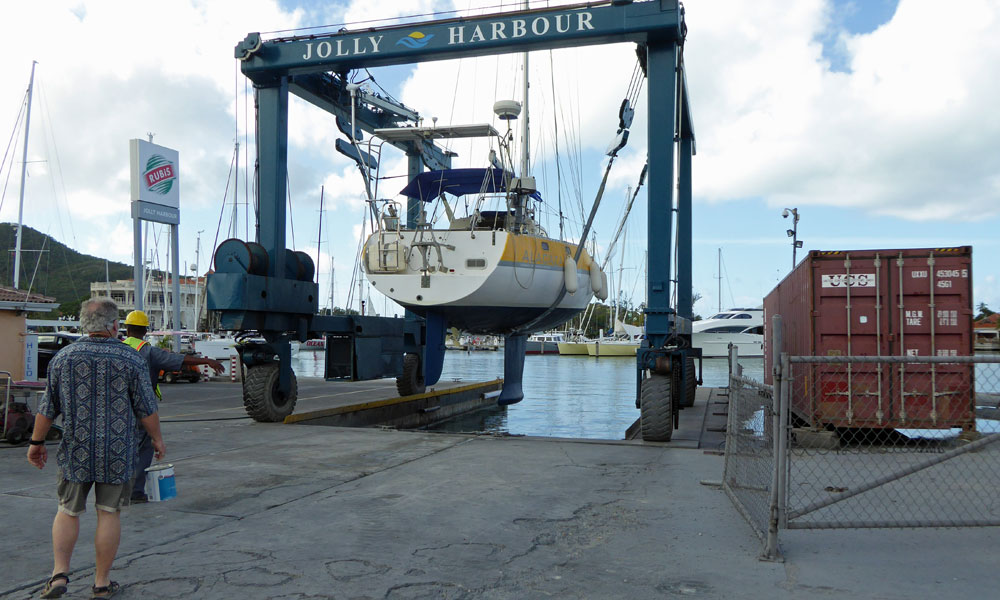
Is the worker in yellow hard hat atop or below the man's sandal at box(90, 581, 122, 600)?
atop

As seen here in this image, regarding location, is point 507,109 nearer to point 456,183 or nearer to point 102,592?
point 456,183

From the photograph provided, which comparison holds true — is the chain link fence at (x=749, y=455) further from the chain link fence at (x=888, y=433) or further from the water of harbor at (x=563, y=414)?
the water of harbor at (x=563, y=414)

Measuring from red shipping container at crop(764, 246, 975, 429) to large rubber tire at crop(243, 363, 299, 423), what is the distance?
322 inches

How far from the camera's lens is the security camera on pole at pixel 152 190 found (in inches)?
875

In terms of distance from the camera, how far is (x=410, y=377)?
697 inches

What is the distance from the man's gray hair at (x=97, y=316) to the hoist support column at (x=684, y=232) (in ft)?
43.0

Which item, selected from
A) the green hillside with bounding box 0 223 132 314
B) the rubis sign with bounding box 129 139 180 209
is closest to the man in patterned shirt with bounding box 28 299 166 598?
the rubis sign with bounding box 129 139 180 209

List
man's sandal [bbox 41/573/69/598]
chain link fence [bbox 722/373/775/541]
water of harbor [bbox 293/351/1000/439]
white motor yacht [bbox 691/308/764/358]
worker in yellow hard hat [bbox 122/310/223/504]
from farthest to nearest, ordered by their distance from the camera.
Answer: white motor yacht [bbox 691/308/764/358] → water of harbor [bbox 293/351/1000/439] → chain link fence [bbox 722/373/775/541] → worker in yellow hard hat [bbox 122/310/223/504] → man's sandal [bbox 41/573/69/598]

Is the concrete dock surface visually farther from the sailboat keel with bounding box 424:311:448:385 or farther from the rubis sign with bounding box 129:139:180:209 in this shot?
the rubis sign with bounding box 129:139:180:209

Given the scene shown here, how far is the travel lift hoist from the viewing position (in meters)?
10.8

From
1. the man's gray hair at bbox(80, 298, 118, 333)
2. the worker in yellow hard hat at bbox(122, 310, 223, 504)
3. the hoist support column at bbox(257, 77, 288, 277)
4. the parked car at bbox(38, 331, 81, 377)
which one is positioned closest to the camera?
the man's gray hair at bbox(80, 298, 118, 333)

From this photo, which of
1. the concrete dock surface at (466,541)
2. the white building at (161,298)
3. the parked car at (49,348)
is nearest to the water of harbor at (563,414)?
the concrete dock surface at (466,541)

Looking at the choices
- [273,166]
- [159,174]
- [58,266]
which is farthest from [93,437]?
[58,266]

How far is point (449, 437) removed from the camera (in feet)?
34.4
